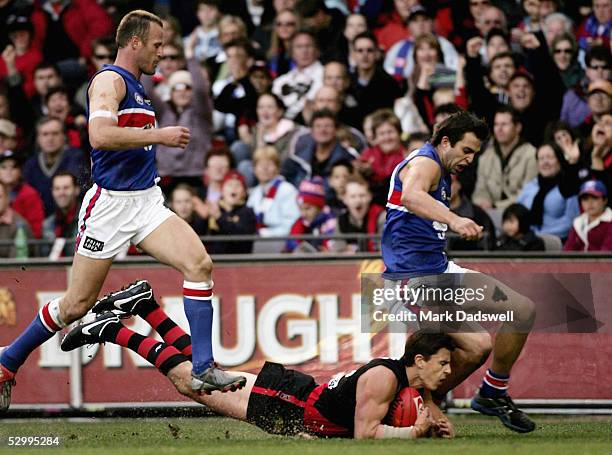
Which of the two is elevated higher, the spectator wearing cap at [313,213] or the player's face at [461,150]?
the player's face at [461,150]

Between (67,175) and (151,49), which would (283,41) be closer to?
(67,175)

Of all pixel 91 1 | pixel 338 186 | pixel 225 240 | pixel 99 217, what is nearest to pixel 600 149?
pixel 338 186

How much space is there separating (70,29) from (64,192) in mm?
3581

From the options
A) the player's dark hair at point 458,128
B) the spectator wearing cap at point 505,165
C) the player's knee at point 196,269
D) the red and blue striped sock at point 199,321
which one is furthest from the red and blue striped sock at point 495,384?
the spectator wearing cap at point 505,165

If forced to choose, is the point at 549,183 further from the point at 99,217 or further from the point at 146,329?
the point at 99,217

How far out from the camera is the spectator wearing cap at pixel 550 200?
12984 mm

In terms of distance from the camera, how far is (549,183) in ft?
43.2

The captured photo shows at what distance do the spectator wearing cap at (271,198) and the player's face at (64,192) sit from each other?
1769 millimetres

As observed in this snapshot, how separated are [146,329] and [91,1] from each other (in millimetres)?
6363

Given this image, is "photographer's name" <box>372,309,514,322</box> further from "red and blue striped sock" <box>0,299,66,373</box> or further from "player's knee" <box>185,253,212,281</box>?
"red and blue striped sock" <box>0,299,66,373</box>

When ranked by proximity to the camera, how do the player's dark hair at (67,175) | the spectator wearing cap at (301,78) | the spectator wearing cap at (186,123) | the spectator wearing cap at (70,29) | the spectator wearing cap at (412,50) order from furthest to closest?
the spectator wearing cap at (70,29), the spectator wearing cap at (301,78), the spectator wearing cap at (412,50), the spectator wearing cap at (186,123), the player's dark hair at (67,175)

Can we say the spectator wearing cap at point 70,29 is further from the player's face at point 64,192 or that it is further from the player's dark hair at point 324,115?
the player's dark hair at point 324,115

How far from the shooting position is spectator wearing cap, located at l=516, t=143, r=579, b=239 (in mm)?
12984

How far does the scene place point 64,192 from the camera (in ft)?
45.9
